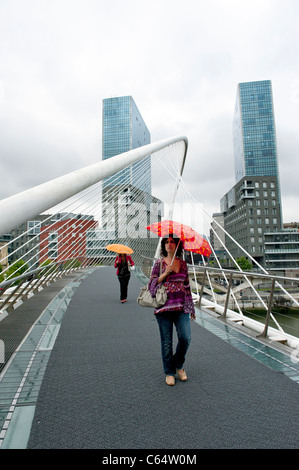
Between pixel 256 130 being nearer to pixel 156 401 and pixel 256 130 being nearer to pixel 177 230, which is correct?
pixel 177 230

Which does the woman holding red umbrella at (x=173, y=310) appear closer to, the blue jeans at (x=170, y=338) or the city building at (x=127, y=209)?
the blue jeans at (x=170, y=338)

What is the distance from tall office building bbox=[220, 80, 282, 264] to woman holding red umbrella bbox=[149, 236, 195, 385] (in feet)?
200

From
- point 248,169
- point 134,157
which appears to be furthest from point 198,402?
point 248,169

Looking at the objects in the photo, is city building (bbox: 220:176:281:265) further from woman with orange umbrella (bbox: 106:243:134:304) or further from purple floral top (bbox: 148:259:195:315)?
purple floral top (bbox: 148:259:195:315)

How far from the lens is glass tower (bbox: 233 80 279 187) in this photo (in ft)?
281

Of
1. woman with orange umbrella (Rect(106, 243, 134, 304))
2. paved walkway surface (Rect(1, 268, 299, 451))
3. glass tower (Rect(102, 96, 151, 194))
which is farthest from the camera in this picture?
glass tower (Rect(102, 96, 151, 194))

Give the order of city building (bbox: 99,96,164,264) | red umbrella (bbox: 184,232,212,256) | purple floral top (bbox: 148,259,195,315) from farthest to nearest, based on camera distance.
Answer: city building (bbox: 99,96,164,264), red umbrella (bbox: 184,232,212,256), purple floral top (bbox: 148,259,195,315)

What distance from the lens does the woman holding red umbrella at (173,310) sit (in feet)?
8.65

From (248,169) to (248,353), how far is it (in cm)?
8928

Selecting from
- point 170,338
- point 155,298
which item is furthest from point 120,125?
point 170,338

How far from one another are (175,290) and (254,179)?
224 ft

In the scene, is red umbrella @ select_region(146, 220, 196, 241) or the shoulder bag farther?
red umbrella @ select_region(146, 220, 196, 241)

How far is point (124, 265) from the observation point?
7.04m

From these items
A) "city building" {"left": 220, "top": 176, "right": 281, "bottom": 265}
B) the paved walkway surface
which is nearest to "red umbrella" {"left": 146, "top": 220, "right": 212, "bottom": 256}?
the paved walkway surface
